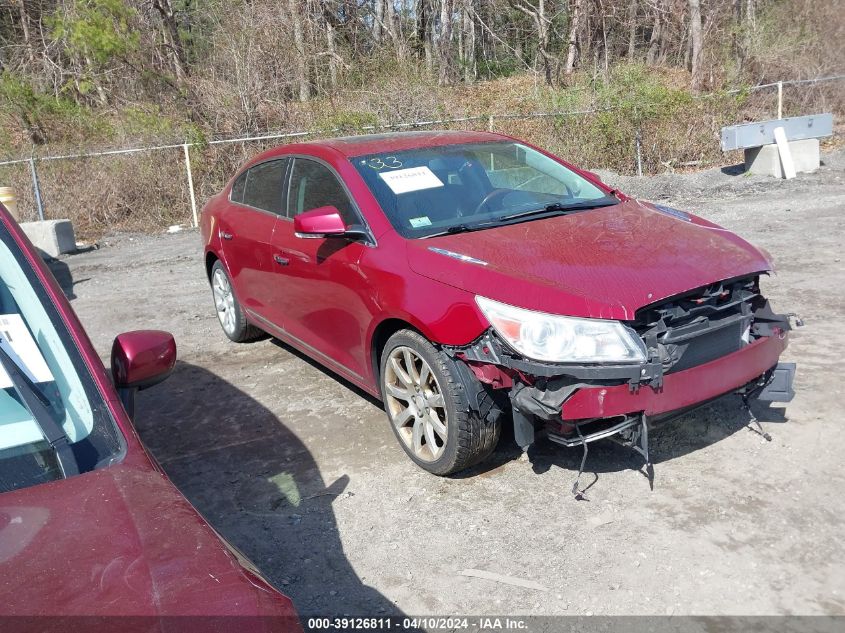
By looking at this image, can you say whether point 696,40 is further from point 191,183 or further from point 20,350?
point 20,350

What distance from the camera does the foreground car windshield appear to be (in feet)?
14.3

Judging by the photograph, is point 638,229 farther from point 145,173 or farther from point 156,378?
point 145,173

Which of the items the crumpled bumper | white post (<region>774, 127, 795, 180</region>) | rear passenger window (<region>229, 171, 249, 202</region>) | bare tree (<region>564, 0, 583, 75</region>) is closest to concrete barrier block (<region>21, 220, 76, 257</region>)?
rear passenger window (<region>229, 171, 249, 202</region>)

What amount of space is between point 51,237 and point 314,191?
9640 mm

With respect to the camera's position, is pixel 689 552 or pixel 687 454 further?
pixel 687 454

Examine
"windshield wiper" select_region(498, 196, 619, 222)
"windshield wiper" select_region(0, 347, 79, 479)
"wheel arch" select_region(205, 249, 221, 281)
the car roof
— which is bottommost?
"wheel arch" select_region(205, 249, 221, 281)

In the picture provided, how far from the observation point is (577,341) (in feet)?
10.8

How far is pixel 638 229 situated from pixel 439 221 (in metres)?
1.09

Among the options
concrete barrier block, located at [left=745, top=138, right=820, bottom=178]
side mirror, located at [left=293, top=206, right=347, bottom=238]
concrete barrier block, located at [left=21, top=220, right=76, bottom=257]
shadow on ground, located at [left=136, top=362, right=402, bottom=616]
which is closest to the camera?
shadow on ground, located at [left=136, top=362, right=402, bottom=616]

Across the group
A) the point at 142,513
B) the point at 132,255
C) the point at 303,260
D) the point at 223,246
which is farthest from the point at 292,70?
the point at 142,513

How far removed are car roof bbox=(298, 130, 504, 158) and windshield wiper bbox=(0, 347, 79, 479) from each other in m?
2.75

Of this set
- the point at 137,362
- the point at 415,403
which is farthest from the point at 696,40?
the point at 137,362

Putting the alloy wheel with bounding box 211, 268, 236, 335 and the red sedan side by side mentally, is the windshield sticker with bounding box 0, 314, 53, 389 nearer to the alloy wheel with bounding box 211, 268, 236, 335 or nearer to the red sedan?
the red sedan

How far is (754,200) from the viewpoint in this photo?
41.2 ft
